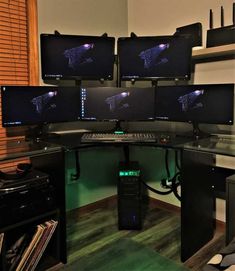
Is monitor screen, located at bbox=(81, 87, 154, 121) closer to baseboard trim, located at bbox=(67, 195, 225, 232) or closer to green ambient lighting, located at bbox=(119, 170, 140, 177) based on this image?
green ambient lighting, located at bbox=(119, 170, 140, 177)

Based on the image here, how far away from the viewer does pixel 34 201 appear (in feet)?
6.21

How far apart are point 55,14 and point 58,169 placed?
4.71 feet

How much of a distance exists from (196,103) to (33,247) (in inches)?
64.5

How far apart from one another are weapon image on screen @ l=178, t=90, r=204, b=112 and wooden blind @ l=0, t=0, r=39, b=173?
1274mm

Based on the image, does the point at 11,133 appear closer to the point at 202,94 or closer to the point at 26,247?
the point at 26,247

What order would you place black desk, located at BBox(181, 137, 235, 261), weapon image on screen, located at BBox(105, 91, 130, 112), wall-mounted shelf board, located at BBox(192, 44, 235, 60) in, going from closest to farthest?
black desk, located at BBox(181, 137, 235, 261) → wall-mounted shelf board, located at BBox(192, 44, 235, 60) → weapon image on screen, located at BBox(105, 91, 130, 112)

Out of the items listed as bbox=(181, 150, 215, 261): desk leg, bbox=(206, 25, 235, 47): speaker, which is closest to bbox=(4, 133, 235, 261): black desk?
bbox=(181, 150, 215, 261): desk leg

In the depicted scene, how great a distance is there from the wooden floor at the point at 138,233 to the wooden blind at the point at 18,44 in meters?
0.85

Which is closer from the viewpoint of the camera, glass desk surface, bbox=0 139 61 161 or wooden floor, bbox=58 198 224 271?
glass desk surface, bbox=0 139 61 161

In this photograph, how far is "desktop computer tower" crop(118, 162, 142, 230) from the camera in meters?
2.56

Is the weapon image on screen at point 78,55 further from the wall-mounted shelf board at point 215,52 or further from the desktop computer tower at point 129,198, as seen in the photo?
the desktop computer tower at point 129,198

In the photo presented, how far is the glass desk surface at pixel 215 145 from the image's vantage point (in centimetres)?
188

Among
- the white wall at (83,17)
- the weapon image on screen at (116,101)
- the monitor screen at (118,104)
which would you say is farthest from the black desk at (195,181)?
the white wall at (83,17)

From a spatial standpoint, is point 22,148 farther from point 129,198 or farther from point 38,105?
point 129,198
